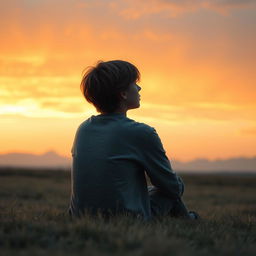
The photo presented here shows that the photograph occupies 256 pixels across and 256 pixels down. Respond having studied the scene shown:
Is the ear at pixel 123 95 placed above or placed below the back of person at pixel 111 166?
above

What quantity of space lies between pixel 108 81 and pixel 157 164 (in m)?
0.92

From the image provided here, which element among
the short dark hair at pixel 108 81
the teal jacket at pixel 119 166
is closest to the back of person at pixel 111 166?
the teal jacket at pixel 119 166

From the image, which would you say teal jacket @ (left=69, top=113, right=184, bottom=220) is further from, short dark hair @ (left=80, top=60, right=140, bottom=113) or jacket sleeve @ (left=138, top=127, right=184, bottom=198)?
short dark hair @ (left=80, top=60, right=140, bottom=113)

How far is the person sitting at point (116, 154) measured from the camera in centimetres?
440

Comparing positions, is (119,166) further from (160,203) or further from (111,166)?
(160,203)

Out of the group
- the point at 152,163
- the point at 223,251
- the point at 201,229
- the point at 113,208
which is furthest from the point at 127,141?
the point at 223,251

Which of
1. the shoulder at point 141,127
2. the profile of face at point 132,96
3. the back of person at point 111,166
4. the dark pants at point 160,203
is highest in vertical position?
the profile of face at point 132,96

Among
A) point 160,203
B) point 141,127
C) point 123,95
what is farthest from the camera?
point 160,203

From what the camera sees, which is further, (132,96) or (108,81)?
(132,96)

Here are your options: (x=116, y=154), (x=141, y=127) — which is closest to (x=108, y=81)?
(x=141, y=127)

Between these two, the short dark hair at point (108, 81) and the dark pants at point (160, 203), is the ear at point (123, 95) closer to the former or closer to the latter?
the short dark hair at point (108, 81)

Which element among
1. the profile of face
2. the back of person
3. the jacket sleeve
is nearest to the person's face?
the profile of face

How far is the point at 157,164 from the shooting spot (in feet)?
14.6

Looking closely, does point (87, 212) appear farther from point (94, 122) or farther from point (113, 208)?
point (94, 122)
